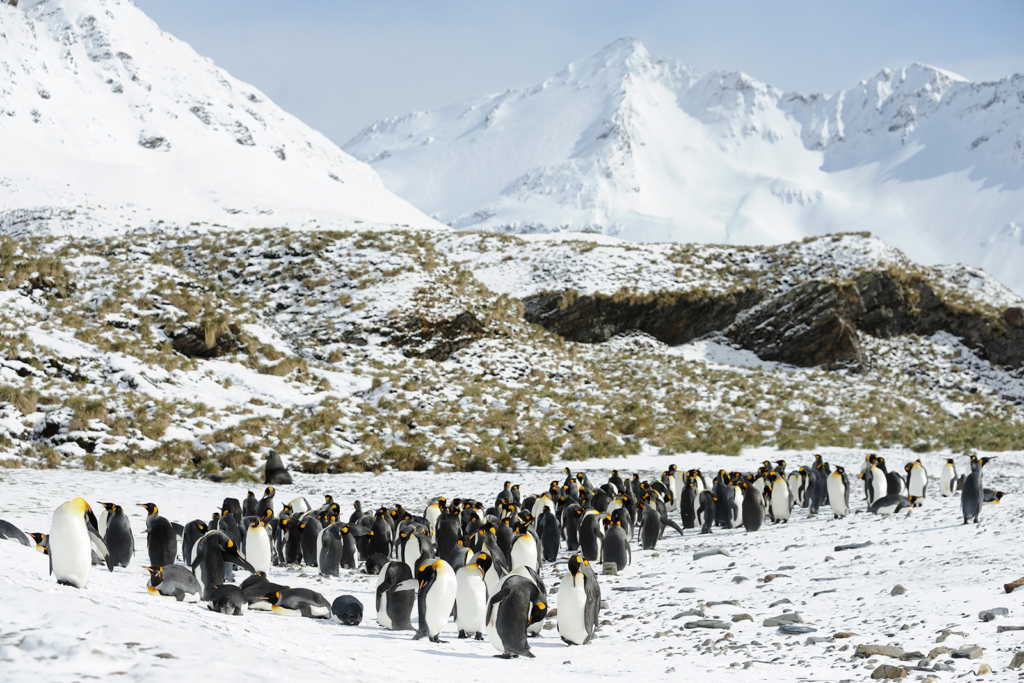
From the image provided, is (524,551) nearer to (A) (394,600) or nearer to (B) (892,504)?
(A) (394,600)

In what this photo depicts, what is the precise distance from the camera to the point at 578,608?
21.3 ft

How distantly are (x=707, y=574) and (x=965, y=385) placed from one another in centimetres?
2350

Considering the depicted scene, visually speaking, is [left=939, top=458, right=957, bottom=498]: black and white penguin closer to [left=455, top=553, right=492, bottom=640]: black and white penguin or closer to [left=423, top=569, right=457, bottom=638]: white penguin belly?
[left=455, top=553, right=492, bottom=640]: black and white penguin

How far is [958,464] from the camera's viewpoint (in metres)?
16.1

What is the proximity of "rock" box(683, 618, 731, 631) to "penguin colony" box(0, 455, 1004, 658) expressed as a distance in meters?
0.83

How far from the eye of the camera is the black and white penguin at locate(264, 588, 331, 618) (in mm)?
6938

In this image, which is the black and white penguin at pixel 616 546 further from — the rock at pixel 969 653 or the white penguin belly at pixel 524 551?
the rock at pixel 969 653

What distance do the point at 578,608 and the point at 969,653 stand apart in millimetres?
2871

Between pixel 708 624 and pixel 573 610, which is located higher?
pixel 573 610

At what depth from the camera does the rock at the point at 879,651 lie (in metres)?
5.25

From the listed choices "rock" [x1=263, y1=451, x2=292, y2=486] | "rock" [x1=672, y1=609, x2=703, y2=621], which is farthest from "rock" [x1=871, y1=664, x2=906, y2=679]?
"rock" [x1=263, y1=451, x2=292, y2=486]

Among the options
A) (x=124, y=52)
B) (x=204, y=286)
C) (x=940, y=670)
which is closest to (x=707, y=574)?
(x=940, y=670)

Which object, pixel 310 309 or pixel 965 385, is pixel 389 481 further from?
pixel 965 385

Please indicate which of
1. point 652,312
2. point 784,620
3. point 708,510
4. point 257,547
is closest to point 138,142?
point 652,312
